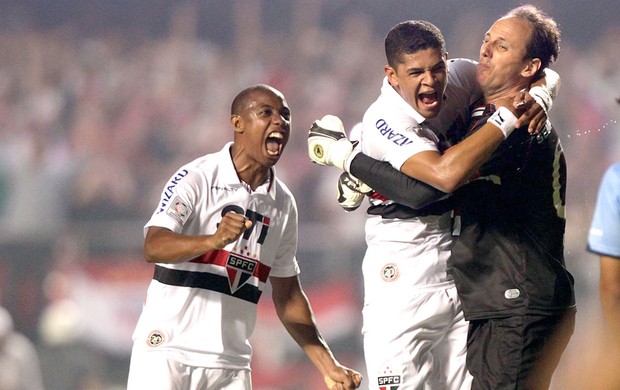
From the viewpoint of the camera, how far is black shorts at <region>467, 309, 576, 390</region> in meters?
3.92

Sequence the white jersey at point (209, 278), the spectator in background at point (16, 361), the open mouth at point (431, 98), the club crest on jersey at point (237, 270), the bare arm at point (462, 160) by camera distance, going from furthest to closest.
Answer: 1. the spectator in background at point (16, 361)
2. the club crest on jersey at point (237, 270)
3. the white jersey at point (209, 278)
4. the open mouth at point (431, 98)
5. the bare arm at point (462, 160)

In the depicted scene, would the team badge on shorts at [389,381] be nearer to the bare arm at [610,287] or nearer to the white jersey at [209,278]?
the white jersey at [209,278]

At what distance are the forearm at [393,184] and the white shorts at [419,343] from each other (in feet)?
1.44

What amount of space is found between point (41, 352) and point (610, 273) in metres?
6.52

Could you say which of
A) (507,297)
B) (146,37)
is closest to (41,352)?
(146,37)

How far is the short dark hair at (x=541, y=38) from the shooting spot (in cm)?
414

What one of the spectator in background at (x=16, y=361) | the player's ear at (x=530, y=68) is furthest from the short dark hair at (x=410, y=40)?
the spectator in background at (x=16, y=361)

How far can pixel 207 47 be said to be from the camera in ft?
32.0

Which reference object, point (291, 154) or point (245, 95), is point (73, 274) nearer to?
point (291, 154)

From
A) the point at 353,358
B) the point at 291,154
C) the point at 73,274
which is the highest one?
the point at 291,154

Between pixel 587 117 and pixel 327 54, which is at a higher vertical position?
pixel 327 54

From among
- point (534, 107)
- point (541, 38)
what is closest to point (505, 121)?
point (534, 107)

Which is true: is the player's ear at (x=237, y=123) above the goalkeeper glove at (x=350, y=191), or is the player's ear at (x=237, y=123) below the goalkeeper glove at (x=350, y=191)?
above

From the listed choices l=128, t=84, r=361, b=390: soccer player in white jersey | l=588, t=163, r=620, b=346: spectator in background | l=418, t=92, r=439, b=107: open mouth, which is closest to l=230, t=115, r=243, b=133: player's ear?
l=128, t=84, r=361, b=390: soccer player in white jersey
